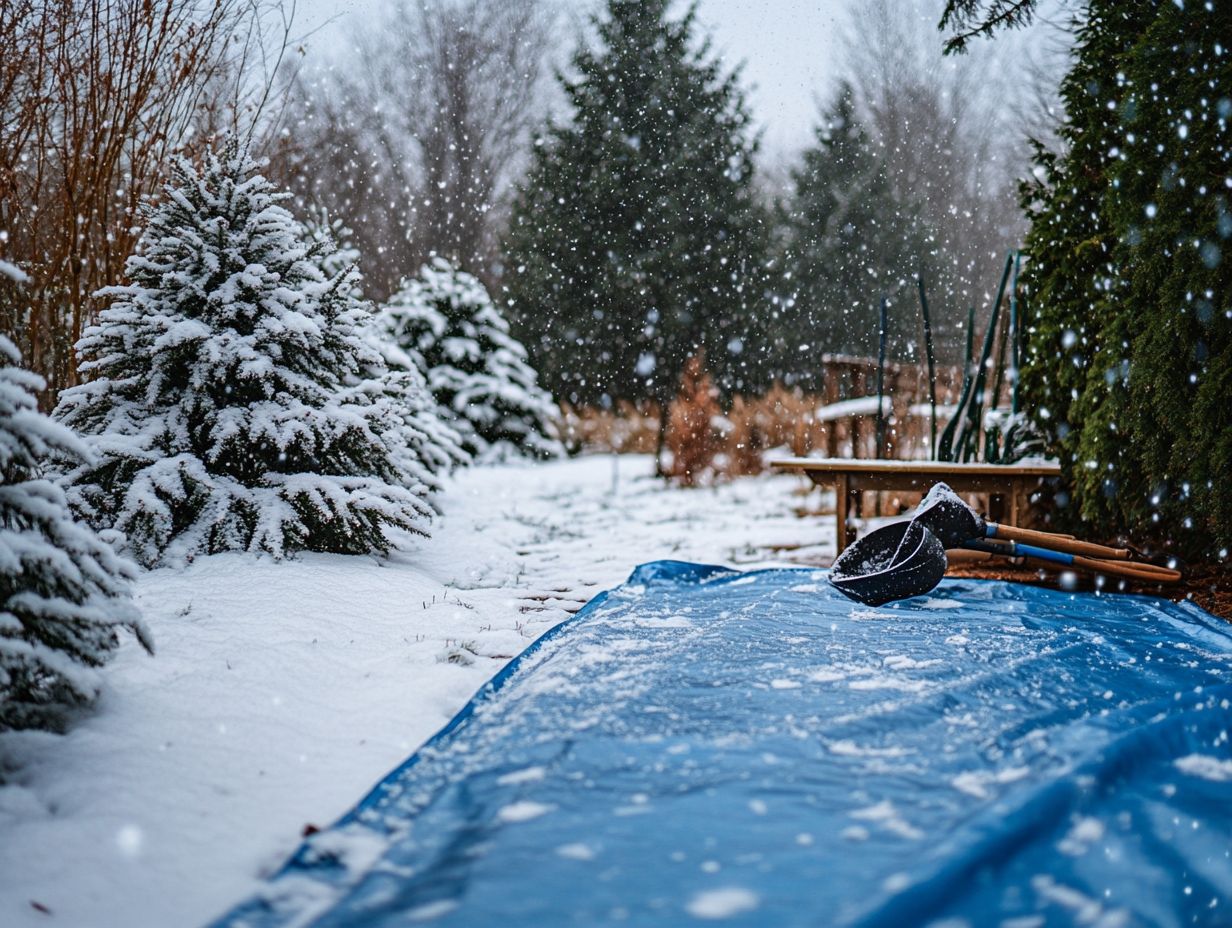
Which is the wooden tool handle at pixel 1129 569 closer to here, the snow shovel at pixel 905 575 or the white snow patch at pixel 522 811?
the snow shovel at pixel 905 575

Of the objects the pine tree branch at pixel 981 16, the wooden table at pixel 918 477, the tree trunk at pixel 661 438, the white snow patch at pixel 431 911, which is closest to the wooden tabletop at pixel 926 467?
the wooden table at pixel 918 477

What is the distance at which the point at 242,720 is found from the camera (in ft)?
6.52

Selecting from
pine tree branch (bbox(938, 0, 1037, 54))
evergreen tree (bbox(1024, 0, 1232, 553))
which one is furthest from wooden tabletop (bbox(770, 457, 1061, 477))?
A: pine tree branch (bbox(938, 0, 1037, 54))

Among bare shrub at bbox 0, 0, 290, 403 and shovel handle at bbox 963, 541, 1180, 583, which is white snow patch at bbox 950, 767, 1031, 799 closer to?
shovel handle at bbox 963, 541, 1180, 583

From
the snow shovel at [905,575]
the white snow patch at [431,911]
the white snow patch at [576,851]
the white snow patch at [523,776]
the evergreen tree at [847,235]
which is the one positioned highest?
the evergreen tree at [847,235]

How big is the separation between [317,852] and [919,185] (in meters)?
20.4

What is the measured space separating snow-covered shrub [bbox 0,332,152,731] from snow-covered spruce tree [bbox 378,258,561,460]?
7.99 m

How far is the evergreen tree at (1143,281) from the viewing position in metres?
3.36

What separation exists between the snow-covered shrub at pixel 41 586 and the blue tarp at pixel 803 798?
712 mm

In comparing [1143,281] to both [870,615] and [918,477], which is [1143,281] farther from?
[870,615]

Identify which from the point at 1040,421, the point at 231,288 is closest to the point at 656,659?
the point at 231,288

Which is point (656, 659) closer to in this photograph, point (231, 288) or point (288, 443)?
point (288, 443)

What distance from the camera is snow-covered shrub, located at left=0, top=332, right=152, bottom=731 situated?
1702 millimetres

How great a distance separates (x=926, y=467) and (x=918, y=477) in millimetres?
87
